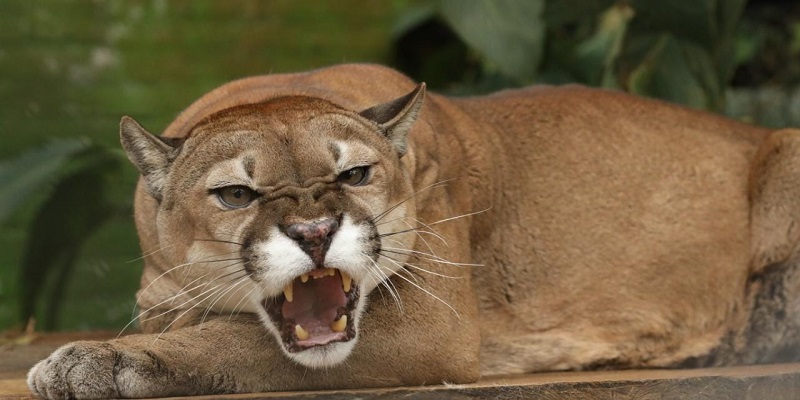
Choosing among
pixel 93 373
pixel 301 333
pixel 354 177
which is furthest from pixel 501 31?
pixel 93 373

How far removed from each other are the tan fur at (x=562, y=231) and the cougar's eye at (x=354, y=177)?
0.46ft

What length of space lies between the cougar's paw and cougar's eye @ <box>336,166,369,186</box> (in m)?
0.89

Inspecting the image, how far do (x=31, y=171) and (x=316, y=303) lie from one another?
364cm

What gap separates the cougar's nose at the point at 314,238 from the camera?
3.86m

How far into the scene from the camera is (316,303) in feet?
13.5

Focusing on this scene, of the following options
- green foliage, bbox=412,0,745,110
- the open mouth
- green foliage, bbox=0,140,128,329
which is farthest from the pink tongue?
green foliage, bbox=0,140,128,329

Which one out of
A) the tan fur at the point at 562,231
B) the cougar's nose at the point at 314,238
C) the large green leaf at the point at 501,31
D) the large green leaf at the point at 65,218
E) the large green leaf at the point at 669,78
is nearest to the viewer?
the cougar's nose at the point at 314,238

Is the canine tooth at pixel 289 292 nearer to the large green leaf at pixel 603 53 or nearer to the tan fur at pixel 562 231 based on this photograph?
the tan fur at pixel 562 231

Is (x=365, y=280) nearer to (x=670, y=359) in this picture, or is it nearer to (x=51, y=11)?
(x=670, y=359)

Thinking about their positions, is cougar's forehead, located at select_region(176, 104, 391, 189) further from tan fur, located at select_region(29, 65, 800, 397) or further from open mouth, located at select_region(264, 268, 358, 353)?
open mouth, located at select_region(264, 268, 358, 353)

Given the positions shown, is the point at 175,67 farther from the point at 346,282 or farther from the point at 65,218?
the point at 346,282

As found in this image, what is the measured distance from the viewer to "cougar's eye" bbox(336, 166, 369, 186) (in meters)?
4.26

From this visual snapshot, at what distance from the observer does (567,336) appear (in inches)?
208

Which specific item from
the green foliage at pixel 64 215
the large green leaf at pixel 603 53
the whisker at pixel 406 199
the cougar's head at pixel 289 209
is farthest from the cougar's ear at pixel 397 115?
the large green leaf at pixel 603 53
